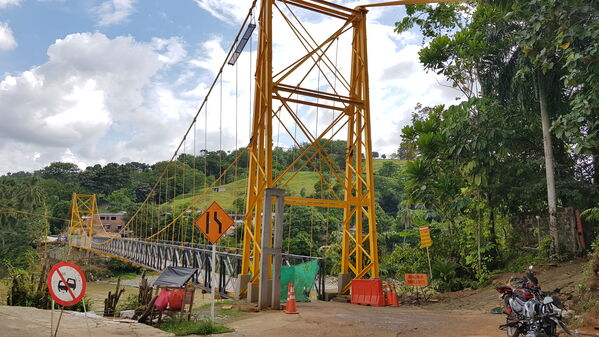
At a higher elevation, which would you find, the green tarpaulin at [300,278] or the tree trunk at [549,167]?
the tree trunk at [549,167]

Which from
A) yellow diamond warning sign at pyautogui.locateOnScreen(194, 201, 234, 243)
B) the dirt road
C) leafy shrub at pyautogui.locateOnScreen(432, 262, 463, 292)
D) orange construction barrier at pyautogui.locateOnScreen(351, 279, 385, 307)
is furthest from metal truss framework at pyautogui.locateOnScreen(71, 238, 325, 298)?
leafy shrub at pyautogui.locateOnScreen(432, 262, 463, 292)

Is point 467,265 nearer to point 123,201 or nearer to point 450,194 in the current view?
point 450,194

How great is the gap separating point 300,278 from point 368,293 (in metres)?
1.59

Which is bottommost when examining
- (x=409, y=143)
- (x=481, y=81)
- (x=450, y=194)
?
(x=450, y=194)

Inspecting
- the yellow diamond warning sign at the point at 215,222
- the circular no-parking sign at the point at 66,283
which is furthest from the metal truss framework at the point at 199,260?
the circular no-parking sign at the point at 66,283

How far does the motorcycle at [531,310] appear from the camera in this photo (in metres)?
4.82

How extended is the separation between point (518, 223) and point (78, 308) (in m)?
12.2

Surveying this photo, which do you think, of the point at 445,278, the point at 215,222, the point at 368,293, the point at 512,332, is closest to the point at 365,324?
the point at 512,332

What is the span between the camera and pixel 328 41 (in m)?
11.4

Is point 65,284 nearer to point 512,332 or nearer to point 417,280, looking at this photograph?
point 512,332

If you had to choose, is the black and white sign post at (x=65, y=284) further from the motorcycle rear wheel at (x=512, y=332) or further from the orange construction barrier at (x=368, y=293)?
the orange construction barrier at (x=368, y=293)

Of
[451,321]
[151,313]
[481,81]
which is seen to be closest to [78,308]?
[151,313]

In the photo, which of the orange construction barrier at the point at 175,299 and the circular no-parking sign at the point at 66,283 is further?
the orange construction barrier at the point at 175,299

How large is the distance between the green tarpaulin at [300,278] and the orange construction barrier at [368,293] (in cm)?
111
